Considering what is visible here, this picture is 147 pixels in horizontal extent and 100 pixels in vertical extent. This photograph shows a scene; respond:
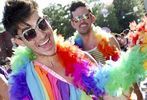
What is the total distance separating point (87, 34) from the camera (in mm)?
4598

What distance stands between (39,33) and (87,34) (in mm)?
1987

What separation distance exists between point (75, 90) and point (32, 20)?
0.52 meters

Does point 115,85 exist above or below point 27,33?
below

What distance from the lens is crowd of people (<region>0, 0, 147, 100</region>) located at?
243 centimetres

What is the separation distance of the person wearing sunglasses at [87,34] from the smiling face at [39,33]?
5.83 feet

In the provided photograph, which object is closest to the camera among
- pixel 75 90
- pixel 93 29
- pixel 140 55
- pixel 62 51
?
pixel 140 55

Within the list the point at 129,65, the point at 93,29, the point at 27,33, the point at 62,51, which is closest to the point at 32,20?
the point at 27,33

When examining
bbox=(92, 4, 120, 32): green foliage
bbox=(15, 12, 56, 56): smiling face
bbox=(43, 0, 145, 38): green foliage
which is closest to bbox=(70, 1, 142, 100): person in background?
bbox=(15, 12, 56, 56): smiling face

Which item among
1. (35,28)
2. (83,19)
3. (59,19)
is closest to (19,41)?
(35,28)

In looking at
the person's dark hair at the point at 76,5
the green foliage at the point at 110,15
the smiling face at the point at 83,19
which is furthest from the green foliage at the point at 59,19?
the smiling face at the point at 83,19

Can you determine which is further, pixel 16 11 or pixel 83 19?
pixel 83 19

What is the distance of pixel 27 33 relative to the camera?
2.66 meters

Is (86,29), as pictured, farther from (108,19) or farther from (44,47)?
(108,19)

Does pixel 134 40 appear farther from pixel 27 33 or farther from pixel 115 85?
pixel 27 33
